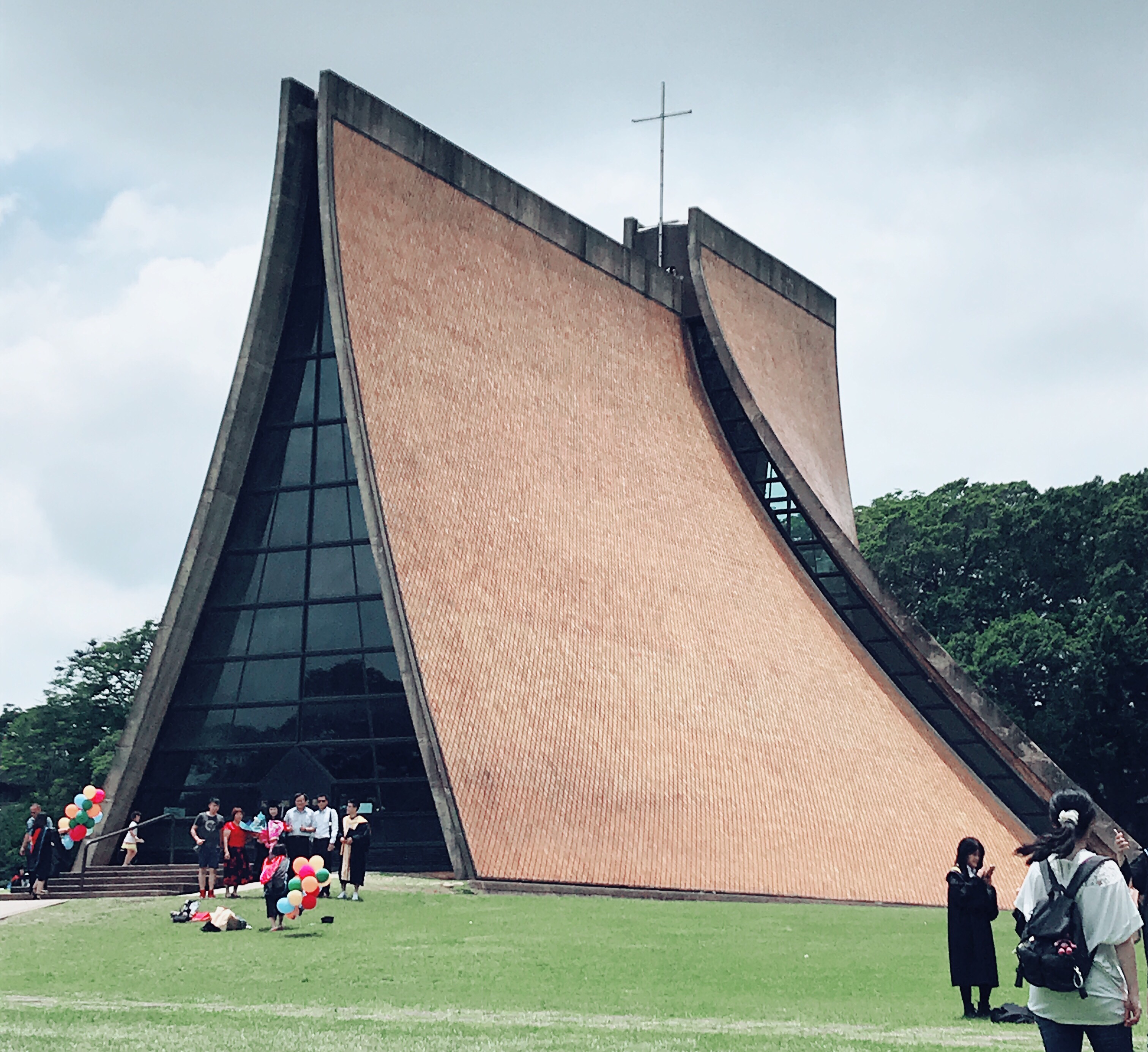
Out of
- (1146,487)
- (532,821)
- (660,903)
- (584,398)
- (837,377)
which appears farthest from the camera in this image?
(1146,487)

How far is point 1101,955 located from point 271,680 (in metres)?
16.9

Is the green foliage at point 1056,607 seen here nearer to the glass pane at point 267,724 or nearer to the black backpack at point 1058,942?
the glass pane at point 267,724

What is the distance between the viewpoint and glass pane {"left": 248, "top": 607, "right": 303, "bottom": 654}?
68.4ft

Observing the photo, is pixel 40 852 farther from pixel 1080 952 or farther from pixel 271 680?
pixel 1080 952

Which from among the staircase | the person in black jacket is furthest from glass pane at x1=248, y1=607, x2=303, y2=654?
the person in black jacket

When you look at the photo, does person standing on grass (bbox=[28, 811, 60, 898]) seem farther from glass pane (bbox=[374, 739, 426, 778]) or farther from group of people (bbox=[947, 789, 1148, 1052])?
group of people (bbox=[947, 789, 1148, 1052])

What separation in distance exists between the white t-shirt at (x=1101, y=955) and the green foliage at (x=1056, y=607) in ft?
101

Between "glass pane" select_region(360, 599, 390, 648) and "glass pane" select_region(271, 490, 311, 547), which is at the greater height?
"glass pane" select_region(271, 490, 311, 547)

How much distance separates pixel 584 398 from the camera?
23438 mm

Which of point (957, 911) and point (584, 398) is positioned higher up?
point (584, 398)

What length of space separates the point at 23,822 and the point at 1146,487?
29795 mm

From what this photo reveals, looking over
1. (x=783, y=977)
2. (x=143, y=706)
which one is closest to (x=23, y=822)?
(x=143, y=706)

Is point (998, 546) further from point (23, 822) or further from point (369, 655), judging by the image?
point (23, 822)

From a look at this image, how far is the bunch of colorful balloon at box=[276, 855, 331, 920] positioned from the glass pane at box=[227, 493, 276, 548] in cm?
887
